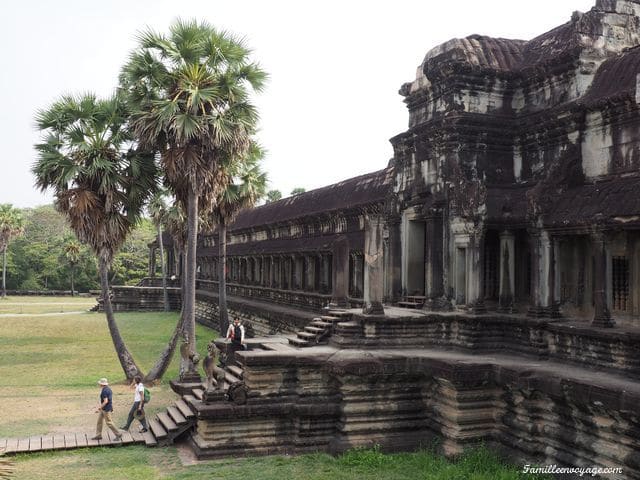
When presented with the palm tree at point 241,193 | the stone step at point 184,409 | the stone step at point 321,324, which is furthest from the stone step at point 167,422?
the palm tree at point 241,193

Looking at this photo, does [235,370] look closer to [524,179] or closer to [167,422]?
[167,422]

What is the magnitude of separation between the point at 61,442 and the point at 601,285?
9.37 meters

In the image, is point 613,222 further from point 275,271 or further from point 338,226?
point 275,271

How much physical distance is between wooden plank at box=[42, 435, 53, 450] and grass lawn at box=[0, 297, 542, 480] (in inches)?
7.1

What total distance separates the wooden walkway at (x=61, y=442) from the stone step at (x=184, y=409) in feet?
2.72

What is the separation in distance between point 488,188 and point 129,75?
9587 millimetres

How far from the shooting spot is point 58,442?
1134 cm

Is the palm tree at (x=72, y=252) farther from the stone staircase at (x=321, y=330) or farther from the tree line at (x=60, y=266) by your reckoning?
the stone staircase at (x=321, y=330)

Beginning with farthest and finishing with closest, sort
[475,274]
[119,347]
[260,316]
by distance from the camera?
[260,316] < [119,347] < [475,274]

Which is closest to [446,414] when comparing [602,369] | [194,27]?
[602,369]

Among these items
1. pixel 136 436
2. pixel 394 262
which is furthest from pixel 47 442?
pixel 394 262

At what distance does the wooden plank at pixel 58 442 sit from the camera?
11.1 m

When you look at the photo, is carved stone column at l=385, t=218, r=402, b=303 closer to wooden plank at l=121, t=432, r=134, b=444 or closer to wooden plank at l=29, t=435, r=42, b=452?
wooden plank at l=121, t=432, r=134, b=444

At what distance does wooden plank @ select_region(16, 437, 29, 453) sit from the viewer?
429 inches
